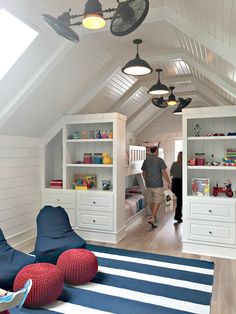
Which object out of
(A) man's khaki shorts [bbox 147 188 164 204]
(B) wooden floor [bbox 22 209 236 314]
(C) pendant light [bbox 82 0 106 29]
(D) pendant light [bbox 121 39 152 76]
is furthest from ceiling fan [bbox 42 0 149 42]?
(A) man's khaki shorts [bbox 147 188 164 204]

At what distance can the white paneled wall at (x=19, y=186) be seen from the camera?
4211 millimetres

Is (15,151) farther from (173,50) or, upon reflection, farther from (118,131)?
(173,50)

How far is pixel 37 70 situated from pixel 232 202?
3297 mm

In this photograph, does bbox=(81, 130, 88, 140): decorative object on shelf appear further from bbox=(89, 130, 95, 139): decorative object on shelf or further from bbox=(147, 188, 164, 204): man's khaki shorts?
bbox=(147, 188, 164, 204): man's khaki shorts

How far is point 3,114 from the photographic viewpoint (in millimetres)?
3857

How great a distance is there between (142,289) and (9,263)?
1.48m

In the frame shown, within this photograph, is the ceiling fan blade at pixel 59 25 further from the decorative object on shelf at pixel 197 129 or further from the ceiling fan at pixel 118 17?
the decorative object on shelf at pixel 197 129

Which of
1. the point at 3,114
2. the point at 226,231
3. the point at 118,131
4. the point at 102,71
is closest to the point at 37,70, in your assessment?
the point at 3,114

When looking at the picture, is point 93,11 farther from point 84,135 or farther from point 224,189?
point 224,189

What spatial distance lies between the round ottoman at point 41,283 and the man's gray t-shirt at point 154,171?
125 inches

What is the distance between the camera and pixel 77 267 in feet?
9.53

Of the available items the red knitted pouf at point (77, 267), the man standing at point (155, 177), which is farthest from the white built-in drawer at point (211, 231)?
the red knitted pouf at point (77, 267)

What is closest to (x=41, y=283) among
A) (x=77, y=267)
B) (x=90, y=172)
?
(x=77, y=267)

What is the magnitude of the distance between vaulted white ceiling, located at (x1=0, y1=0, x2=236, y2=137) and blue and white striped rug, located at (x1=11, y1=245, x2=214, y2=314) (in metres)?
2.47
